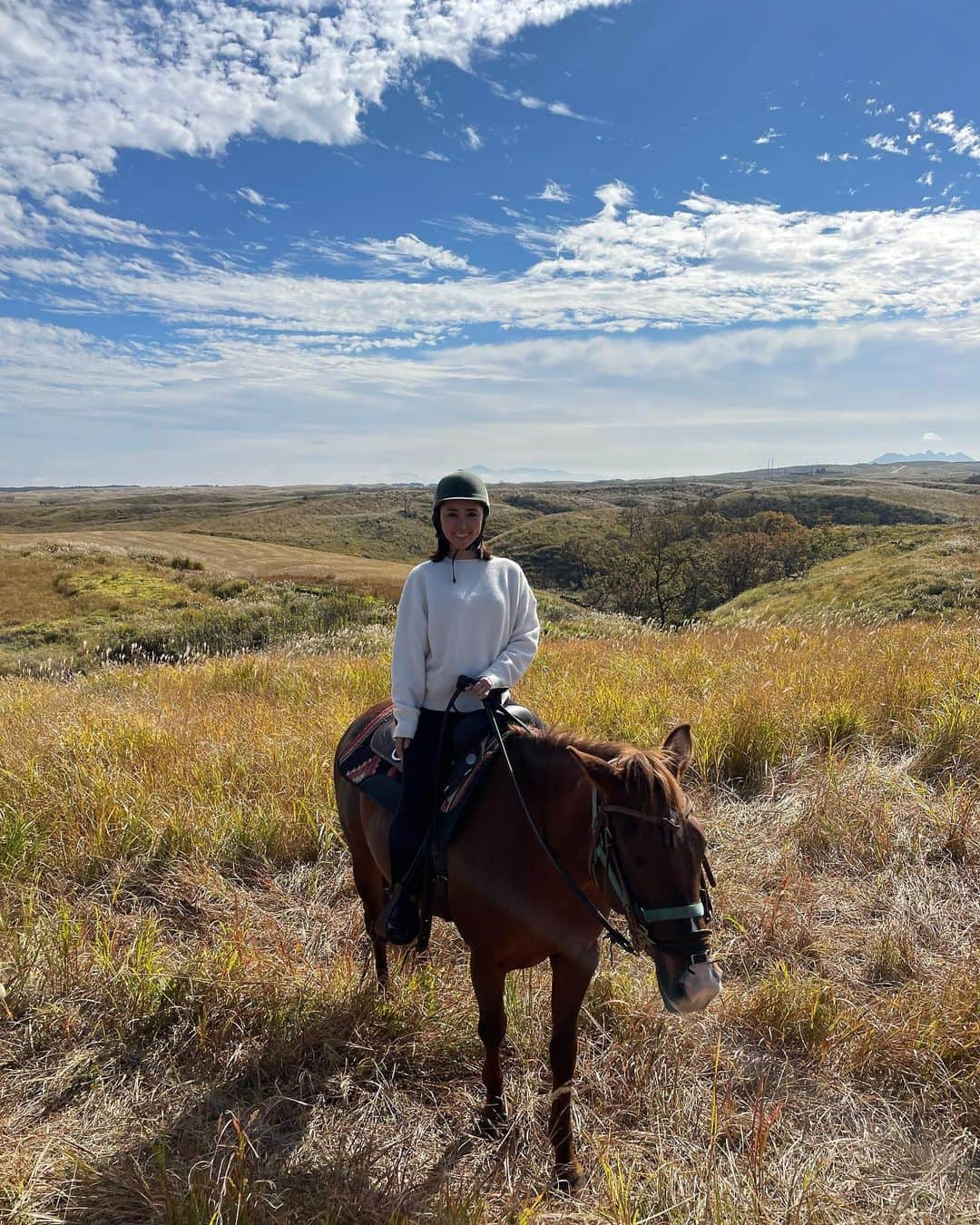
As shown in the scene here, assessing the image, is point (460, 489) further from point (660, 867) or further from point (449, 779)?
point (660, 867)

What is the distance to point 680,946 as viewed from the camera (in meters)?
2.17

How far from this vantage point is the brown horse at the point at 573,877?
219cm

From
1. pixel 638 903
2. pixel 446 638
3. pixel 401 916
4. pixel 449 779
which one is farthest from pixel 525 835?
Answer: pixel 446 638

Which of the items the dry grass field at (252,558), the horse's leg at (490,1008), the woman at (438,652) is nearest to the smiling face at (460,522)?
the woman at (438,652)

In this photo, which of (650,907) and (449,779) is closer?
(650,907)

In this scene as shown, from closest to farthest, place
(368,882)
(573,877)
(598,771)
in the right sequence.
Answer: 1. (598,771)
2. (573,877)
3. (368,882)

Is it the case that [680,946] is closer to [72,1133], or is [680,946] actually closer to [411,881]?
[411,881]

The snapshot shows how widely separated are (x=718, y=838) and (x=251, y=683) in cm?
646

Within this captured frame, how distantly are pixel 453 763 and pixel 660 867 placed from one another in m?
1.20

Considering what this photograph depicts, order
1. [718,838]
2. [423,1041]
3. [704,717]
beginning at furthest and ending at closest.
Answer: [704,717]
[718,838]
[423,1041]

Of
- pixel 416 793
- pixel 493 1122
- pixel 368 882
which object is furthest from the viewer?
pixel 368 882

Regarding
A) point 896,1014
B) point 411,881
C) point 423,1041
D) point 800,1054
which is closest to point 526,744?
point 411,881

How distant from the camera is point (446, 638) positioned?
318 cm

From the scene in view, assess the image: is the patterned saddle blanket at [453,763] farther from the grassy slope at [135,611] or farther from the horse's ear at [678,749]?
the grassy slope at [135,611]
